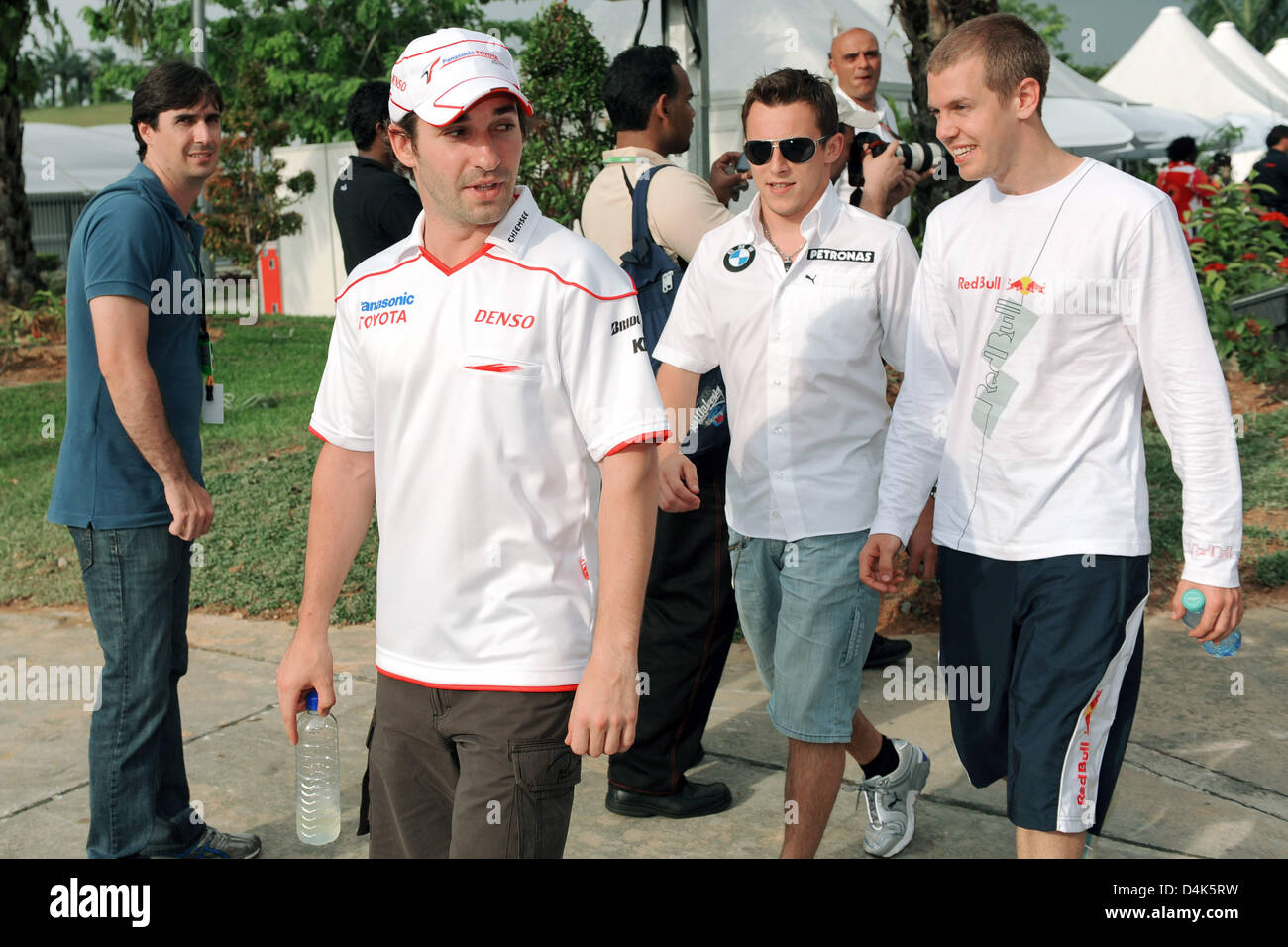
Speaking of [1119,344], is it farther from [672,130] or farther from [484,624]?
[672,130]

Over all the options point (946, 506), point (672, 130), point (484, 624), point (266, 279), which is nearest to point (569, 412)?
point (484, 624)

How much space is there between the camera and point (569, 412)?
255 cm

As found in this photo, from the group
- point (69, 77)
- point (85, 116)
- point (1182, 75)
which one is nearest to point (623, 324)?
point (1182, 75)

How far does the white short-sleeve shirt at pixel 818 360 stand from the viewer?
363 cm

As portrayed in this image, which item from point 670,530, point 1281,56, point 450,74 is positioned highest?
point 1281,56

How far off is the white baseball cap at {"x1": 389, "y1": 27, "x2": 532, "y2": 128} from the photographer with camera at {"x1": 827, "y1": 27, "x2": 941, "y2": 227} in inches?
77.7

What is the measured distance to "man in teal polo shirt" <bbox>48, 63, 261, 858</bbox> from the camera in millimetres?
3596

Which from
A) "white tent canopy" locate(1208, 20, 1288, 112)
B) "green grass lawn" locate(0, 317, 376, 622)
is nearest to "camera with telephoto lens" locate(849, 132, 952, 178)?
"green grass lawn" locate(0, 317, 376, 622)

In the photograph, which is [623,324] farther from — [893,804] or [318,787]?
[893,804]

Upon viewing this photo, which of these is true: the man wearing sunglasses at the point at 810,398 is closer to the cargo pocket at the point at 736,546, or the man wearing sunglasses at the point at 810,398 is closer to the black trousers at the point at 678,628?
the cargo pocket at the point at 736,546

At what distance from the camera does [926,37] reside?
25.5ft

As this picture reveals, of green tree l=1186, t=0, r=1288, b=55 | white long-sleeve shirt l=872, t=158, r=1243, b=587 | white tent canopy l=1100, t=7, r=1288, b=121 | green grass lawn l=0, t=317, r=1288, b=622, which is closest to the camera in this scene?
white long-sleeve shirt l=872, t=158, r=1243, b=587

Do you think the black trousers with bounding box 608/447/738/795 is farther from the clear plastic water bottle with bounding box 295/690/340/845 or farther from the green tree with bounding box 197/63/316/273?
the green tree with bounding box 197/63/316/273

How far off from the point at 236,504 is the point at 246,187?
12.2 m
